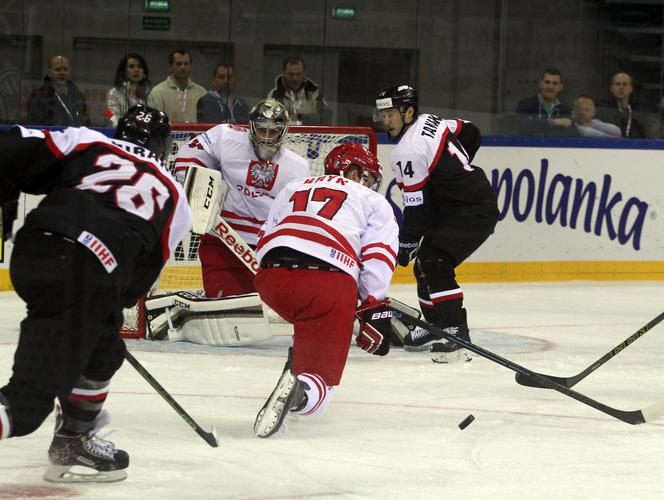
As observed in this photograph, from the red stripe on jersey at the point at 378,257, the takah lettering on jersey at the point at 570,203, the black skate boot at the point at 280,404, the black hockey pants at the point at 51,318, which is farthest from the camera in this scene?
the takah lettering on jersey at the point at 570,203

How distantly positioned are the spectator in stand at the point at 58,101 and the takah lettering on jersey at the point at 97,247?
4.50m

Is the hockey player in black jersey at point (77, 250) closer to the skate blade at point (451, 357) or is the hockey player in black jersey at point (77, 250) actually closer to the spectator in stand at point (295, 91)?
the skate blade at point (451, 357)

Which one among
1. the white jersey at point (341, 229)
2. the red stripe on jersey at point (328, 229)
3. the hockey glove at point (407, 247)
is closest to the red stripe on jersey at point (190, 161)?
the hockey glove at point (407, 247)

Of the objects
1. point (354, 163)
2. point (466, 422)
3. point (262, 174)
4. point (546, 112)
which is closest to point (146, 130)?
point (354, 163)

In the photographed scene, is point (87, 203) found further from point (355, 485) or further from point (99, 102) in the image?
point (99, 102)

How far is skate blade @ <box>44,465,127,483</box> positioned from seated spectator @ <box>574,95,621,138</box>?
5.66 meters

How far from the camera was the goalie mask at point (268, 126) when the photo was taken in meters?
5.51

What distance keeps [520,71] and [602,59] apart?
22.1 inches

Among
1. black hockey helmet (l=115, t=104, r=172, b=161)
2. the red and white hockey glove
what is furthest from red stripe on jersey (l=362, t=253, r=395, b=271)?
black hockey helmet (l=115, t=104, r=172, b=161)

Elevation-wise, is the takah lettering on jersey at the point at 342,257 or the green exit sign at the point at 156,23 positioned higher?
the green exit sign at the point at 156,23

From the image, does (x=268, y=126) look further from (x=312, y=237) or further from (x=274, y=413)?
(x=274, y=413)

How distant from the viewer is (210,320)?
5.51m

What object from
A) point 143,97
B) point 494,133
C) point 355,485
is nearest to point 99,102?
point 143,97

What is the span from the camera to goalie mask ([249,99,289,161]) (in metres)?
5.51
